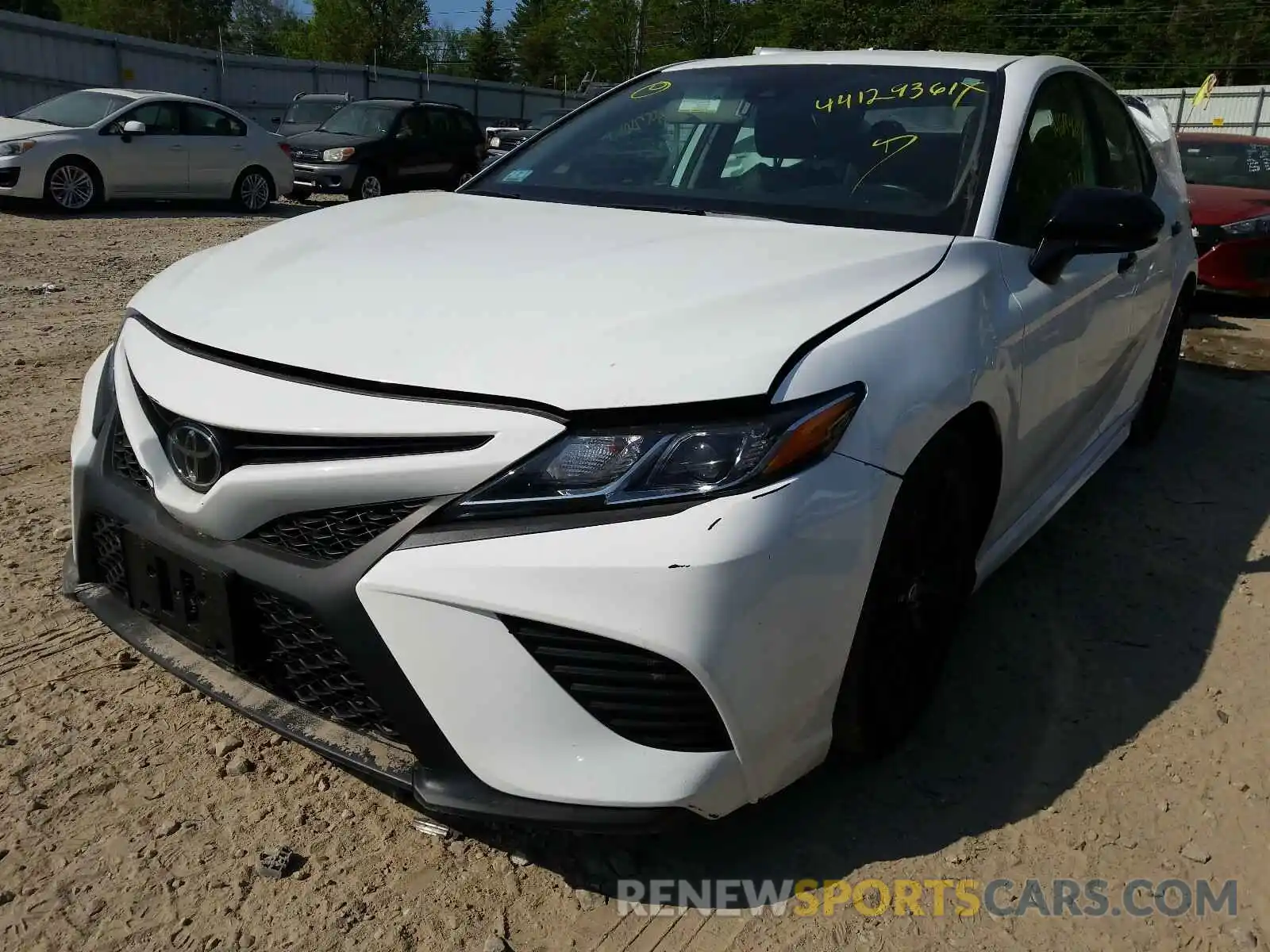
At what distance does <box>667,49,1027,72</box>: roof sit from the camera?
312 cm

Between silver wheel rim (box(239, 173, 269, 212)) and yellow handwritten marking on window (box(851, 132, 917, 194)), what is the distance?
40.0 feet

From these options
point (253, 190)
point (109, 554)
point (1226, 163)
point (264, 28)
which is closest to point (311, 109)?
point (253, 190)

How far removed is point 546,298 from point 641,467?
1.54ft

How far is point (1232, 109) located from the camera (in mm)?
29750

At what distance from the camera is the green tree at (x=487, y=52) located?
201ft

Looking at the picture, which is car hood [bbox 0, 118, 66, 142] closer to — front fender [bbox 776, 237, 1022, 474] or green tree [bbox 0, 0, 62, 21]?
front fender [bbox 776, 237, 1022, 474]

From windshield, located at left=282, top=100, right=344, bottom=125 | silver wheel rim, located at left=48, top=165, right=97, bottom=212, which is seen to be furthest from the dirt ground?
windshield, located at left=282, top=100, right=344, bottom=125

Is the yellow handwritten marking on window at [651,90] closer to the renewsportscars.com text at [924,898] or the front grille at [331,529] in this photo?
the front grille at [331,529]

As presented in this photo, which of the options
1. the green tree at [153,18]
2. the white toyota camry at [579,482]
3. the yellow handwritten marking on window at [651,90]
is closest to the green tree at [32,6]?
the green tree at [153,18]

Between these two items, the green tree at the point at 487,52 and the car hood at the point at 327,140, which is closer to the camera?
the car hood at the point at 327,140

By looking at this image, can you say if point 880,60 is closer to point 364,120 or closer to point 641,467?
point 641,467

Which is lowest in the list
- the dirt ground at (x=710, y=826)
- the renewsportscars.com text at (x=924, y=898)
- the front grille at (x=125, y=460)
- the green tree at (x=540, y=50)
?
the renewsportscars.com text at (x=924, y=898)

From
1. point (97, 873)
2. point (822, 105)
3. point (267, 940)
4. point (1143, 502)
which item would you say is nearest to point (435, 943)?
point (267, 940)

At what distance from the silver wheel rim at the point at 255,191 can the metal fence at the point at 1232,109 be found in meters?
24.0
